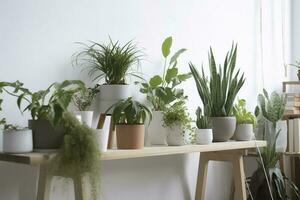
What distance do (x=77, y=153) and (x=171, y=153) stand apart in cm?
54

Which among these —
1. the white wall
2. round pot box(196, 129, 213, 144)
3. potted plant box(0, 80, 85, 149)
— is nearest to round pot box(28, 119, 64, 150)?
potted plant box(0, 80, 85, 149)

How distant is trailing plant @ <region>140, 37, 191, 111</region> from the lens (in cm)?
223

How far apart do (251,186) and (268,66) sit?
975 millimetres

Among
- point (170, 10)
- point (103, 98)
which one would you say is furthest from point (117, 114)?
point (170, 10)

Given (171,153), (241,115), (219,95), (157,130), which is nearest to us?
(171,153)

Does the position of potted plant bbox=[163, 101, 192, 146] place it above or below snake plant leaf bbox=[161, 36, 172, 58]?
below

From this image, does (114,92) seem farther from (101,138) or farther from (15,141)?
(15,141)

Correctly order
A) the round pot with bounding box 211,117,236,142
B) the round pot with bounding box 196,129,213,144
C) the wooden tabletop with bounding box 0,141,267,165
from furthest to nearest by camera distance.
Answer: the round pot with bounding box 211,117,236,142, the round pot with bounding box 196,129,213,144, the wooden tabletop with bounding box 0,141,267,165

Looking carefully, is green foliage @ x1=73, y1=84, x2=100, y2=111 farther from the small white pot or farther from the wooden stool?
the wooden stool

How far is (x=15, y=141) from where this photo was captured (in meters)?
1.66

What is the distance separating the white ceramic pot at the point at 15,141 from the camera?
Answer: 1658 millimetres

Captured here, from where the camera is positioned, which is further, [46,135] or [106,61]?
[106,61]

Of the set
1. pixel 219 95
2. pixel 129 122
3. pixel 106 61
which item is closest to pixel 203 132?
pixel 219 95

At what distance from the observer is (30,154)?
63.6 inches
